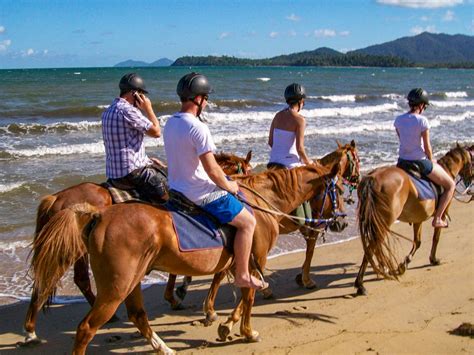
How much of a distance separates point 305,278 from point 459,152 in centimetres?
343

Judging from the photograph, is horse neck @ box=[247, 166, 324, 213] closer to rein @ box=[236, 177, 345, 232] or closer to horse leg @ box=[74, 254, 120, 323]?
rein @ box=[236, 177, 345, 232]

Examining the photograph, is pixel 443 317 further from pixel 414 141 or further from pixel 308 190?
pixel 414 141

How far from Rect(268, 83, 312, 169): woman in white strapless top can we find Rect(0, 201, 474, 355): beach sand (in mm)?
1735

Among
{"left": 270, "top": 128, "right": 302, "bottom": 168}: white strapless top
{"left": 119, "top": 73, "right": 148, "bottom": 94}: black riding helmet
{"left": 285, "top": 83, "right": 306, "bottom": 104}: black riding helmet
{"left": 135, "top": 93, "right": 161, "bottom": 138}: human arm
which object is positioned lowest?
{"left": 270, "top": 128, "right": 302, "bottom": 168}: white strapless top

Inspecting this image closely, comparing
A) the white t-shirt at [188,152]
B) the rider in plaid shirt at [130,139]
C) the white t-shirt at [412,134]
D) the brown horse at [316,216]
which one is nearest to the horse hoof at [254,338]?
the brown horse at [316,216]

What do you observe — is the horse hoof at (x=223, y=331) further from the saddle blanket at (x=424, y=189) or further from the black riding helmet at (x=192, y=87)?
the saddle blanket at (x=424, y=189)

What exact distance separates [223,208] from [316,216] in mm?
2476

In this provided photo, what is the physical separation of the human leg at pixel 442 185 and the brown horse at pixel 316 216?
1.31 m

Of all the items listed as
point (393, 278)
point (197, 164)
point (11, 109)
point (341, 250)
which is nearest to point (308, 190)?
point (197, 164)

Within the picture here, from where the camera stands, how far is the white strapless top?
743 centimetres

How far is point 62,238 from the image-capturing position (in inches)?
181

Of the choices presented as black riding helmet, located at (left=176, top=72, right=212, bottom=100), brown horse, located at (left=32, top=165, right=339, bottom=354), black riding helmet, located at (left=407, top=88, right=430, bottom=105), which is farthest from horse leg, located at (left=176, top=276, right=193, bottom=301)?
black riding helmet, located at (left=407, top=88, right=430, bottom=105)

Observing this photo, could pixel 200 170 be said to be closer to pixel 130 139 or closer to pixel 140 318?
pixel 130 139

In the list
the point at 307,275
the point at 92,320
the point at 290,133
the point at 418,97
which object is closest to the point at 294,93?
the point at 290,133
